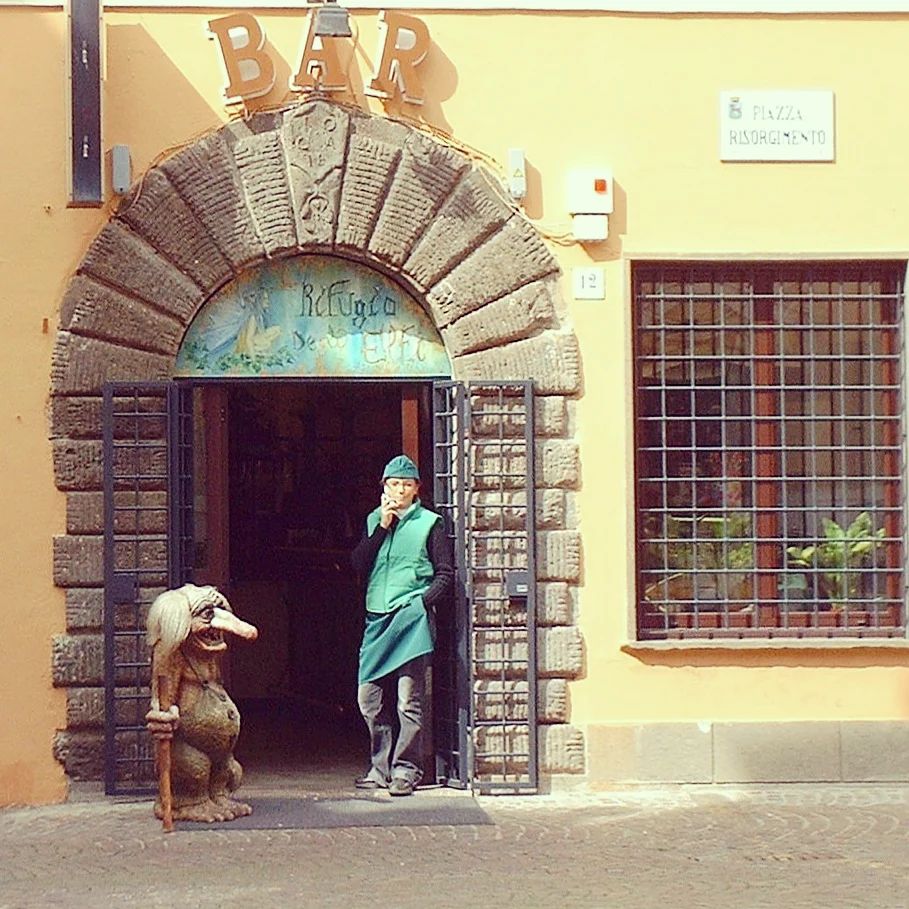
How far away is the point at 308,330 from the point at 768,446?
2.62 meters

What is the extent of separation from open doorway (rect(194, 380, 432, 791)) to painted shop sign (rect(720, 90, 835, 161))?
3.46 m

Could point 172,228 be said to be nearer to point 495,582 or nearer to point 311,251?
point 311,251

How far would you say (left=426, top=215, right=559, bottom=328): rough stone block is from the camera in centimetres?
1163

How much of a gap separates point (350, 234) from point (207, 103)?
1.04 meters

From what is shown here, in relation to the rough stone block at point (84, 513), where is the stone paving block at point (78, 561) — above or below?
below

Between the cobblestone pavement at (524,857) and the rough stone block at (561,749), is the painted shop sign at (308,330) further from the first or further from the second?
the cobblestone pavement at (524,857)

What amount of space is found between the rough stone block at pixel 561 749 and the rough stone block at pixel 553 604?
1.88ft

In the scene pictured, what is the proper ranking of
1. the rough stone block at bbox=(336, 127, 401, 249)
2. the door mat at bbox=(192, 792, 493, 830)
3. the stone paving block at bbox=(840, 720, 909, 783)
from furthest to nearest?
1. the stone paving block at bbox=(840, 720, 909, 783)
2. the rough stone block at bbox=(336, 127, 401, 249)
3. the door mat at bbox=(192, 792, 493, 830)

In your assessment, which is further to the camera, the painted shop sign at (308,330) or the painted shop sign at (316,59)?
the painted shop sign at (308,330)

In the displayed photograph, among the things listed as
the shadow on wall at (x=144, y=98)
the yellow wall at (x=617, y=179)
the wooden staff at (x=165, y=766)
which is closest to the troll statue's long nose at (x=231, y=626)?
the wooden staff at (x=165, y=766)

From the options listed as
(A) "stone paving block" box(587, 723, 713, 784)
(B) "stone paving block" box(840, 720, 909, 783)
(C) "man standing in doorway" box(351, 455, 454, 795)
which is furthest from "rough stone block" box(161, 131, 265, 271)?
(B) "stone paving block" box(840, 720, 909, 783)

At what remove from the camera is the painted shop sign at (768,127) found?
11750mm

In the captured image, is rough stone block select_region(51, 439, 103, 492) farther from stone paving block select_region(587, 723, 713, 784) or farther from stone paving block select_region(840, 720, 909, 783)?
stone paving block select_region(840, 720, 909, 783)

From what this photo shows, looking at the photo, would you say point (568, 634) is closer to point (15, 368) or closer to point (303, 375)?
point (303, 375)
